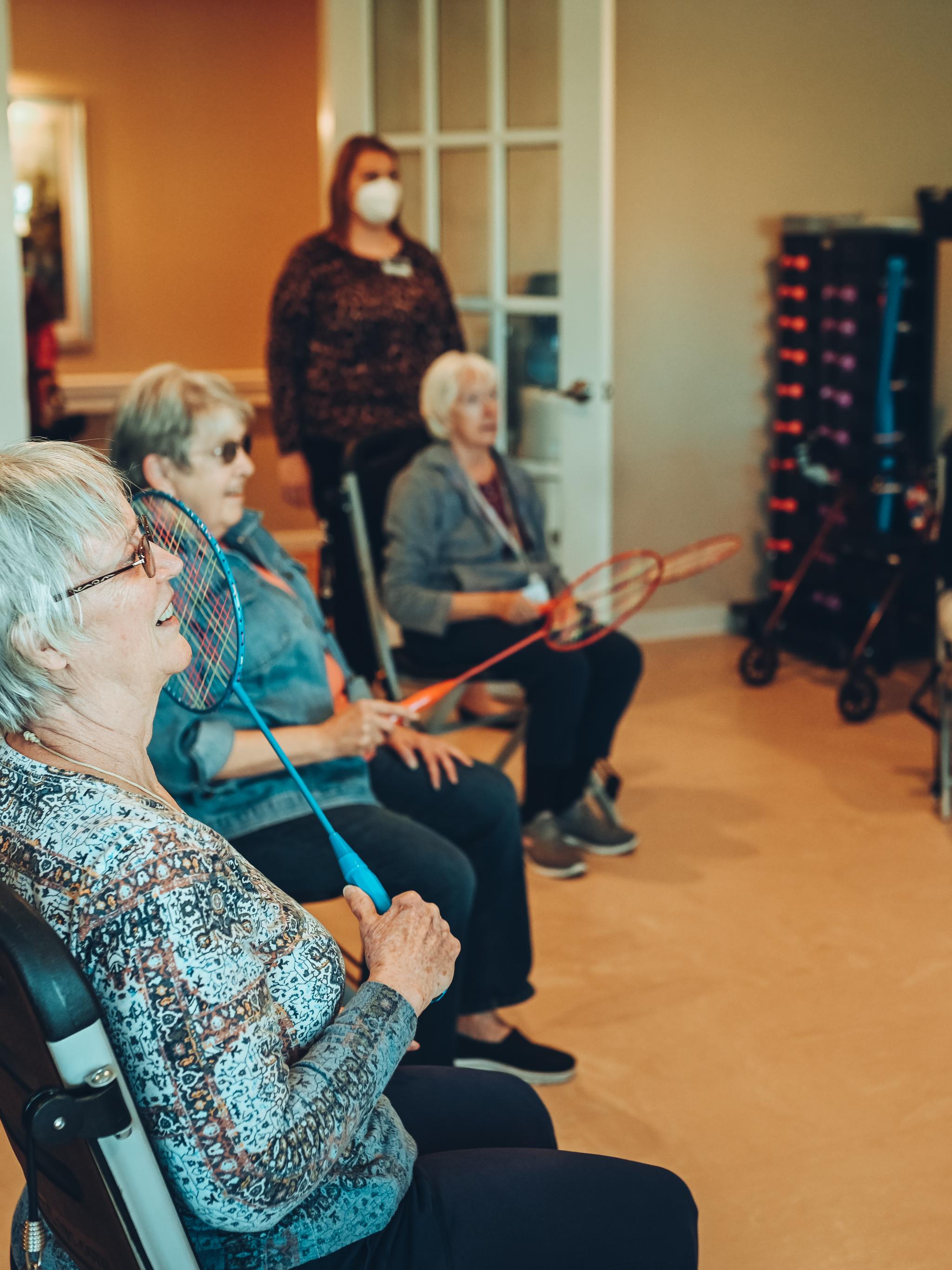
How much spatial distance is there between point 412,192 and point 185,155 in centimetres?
258

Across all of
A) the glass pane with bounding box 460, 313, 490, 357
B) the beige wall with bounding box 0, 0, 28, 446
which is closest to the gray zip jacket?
the beige wall with bounding box 0, 0, 28, 446

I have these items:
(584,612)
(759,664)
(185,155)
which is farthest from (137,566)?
(185,155)

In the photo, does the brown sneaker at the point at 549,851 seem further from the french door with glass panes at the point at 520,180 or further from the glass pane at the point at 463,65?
the glass pane at the point at 463,65

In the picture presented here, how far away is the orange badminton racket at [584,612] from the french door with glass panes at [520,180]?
202mm

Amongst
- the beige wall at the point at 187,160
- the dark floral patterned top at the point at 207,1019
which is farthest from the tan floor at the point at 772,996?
the beige wall at the point at 187,160

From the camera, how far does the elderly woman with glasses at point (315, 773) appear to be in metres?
1.91

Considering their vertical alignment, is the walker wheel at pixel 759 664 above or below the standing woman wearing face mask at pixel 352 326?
below

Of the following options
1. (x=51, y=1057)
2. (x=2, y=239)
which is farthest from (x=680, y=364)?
(x=51, y=1057)

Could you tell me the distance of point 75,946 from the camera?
0.95 metres

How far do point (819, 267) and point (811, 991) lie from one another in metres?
2.82

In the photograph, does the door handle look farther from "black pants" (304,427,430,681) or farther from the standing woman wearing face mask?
"black pants" (304,427,430,681)

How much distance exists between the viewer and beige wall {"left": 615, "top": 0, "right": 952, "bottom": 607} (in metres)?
4.63

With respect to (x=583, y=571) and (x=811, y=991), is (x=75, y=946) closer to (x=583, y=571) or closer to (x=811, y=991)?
(x=811, y=991)

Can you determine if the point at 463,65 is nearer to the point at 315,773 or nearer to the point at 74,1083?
the point at 315,773
